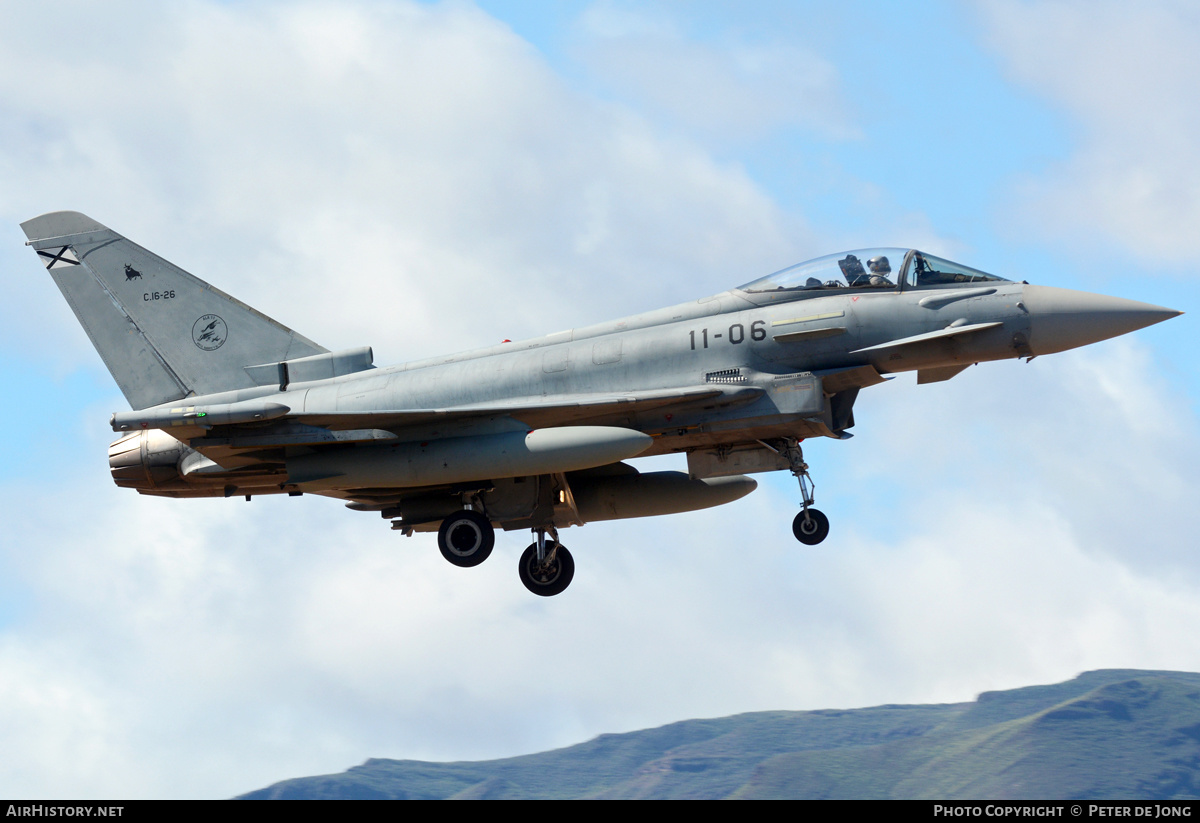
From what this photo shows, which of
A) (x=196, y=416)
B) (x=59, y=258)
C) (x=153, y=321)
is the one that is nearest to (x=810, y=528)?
(x=196, y=416)

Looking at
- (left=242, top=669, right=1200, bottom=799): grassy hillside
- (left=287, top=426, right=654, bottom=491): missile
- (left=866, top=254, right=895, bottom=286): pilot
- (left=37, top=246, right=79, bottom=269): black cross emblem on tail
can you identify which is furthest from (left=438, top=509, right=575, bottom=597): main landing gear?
(left=242, top=669, right=1200, bottom=799): grassy hillside

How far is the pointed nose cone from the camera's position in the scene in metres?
16.7

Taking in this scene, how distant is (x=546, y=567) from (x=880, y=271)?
6.83 meters

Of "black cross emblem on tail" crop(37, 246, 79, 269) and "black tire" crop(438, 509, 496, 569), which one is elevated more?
"black cross emblem on tail" crop(37, 246, 79, 269)

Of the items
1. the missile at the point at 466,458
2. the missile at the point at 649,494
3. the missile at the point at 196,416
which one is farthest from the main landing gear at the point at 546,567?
the missile at the point at 196,416

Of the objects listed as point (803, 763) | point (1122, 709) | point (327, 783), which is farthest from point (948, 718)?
point (327, 783)

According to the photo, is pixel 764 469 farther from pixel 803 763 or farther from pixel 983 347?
pixel 803 763

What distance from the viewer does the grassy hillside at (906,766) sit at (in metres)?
160

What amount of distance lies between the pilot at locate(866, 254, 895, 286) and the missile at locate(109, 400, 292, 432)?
7.81 meters

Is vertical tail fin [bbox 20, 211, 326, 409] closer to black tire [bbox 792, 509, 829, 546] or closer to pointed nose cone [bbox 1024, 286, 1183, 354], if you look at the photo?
black tire [bbox 792, 509, 829, 546]

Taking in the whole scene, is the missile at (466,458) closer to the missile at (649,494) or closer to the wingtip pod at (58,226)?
the missile at (649,494)

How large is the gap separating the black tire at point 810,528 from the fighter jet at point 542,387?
3 centimetres

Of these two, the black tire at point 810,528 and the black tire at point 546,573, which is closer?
the black tire at point 810,528

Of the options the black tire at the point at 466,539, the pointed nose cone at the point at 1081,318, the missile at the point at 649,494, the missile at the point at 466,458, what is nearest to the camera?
the pointed nose cone at the point at 1081,318
